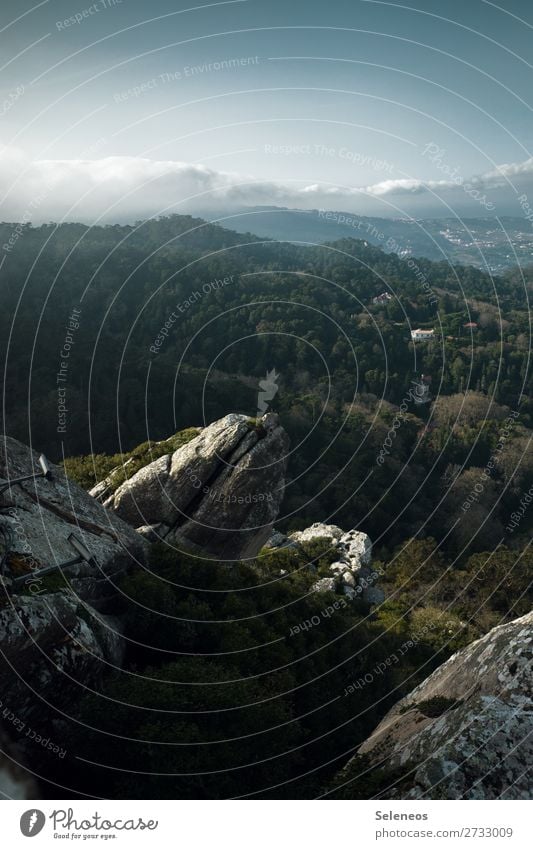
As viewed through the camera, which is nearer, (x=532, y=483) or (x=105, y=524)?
(x=105, y=524)

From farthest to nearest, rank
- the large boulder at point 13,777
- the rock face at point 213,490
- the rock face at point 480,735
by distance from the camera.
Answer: the rock face at point 213,490, the large boulder at point 13,777, the rock face at point 480,735

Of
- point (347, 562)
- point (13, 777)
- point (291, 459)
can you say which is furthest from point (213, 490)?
point (291, 459)

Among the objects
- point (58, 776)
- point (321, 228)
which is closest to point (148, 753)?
point (58, 776)

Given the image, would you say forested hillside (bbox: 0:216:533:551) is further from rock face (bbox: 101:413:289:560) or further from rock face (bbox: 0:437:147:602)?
rock face (bbox: 0:437:147:602)

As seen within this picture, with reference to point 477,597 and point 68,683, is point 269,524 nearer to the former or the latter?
point 68,683

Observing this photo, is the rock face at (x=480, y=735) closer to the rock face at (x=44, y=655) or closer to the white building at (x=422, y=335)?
the rock face at (x=44, y=655)

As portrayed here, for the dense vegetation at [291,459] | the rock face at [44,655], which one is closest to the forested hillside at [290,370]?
the dense vegetation at [291,459]

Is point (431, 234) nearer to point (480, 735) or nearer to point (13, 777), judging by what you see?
point (480, 735)
